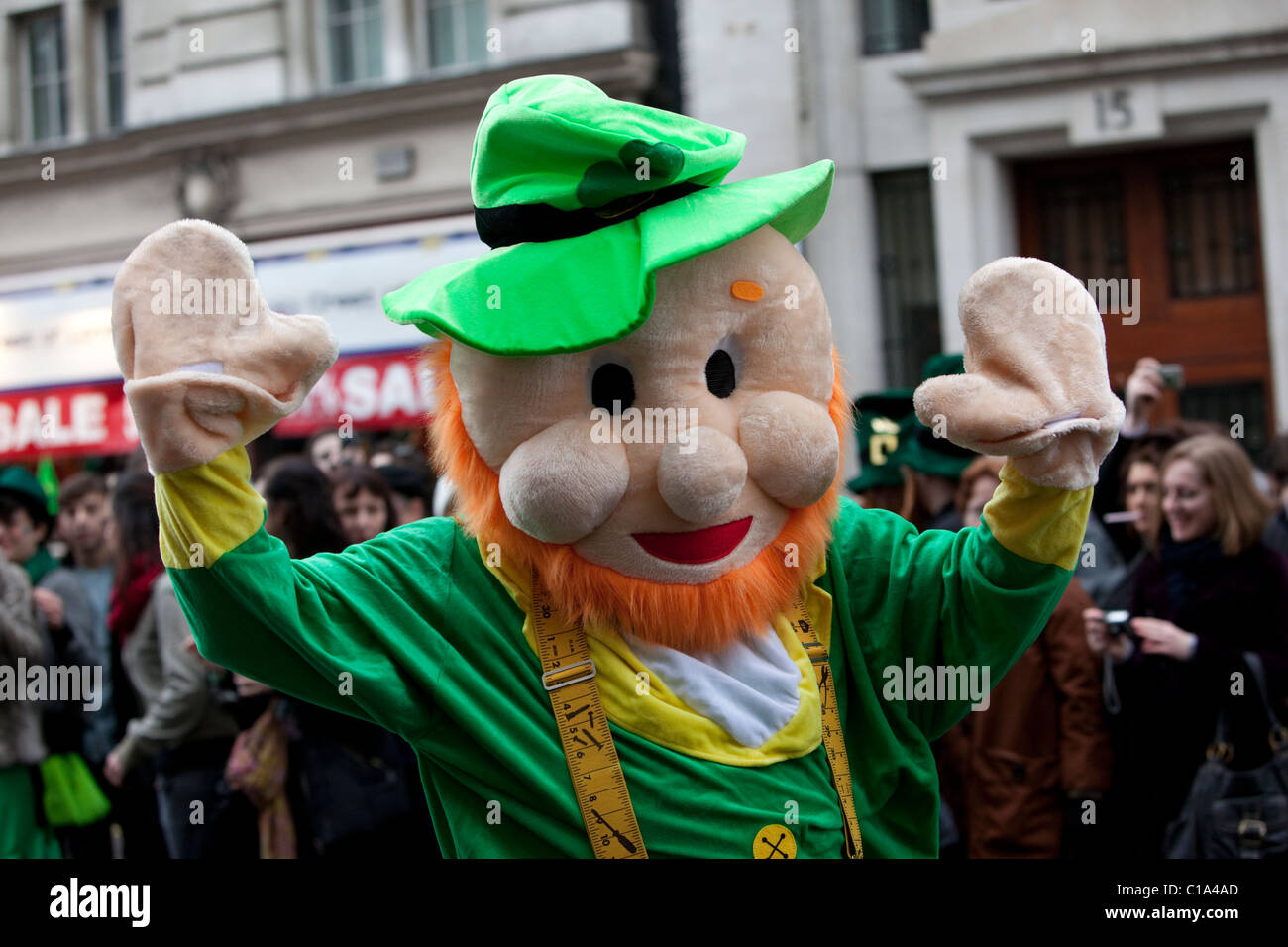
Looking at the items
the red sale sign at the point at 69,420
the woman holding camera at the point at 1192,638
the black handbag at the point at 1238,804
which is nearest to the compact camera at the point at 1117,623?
the woman holding camera at the point at 1192,638

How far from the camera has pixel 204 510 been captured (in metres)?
2.28

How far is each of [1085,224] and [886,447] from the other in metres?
4.90

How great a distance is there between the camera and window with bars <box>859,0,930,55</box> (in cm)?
984

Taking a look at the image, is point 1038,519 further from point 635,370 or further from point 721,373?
point 635,370

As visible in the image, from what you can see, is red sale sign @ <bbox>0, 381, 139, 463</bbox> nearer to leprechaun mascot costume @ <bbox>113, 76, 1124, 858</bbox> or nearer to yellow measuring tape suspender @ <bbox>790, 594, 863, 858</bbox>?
leprechaun mascot costume @ <bbox>113, 76, 1124, 858</bbox>

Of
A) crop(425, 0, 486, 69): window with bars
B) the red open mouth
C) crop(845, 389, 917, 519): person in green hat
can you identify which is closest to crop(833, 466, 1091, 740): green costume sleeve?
the red open mouth

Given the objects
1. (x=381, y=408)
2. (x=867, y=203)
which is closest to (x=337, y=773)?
(x=381, y=408)

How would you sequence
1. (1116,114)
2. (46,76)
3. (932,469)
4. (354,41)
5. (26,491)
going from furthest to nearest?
1. (46,76)
2. (354,41)
3. (1116,114)
4. (26,491)
5. (932,469)

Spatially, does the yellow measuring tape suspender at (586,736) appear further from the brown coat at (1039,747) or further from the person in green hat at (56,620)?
the person in green hat at (56,620)

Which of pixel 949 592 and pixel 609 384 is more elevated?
pixel 609 384

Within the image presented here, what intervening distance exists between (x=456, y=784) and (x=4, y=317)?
10005 millimetres

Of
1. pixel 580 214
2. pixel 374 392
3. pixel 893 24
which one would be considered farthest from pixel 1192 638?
pixel 893 24

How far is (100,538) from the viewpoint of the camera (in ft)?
21.1

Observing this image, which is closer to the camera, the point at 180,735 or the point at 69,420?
the point at 180,735
